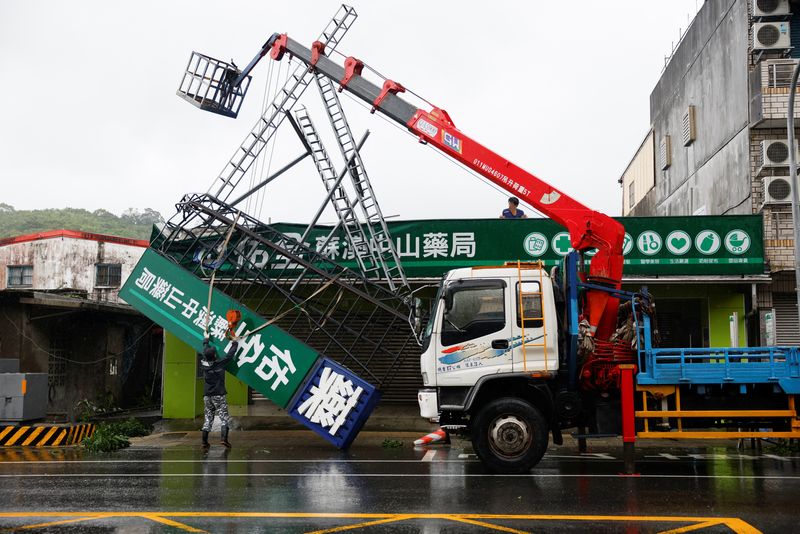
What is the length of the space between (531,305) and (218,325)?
657 centimetres

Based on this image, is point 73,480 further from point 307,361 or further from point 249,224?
point 249,224

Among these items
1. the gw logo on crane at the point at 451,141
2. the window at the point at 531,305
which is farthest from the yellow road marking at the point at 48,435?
the window at the point at 531,305

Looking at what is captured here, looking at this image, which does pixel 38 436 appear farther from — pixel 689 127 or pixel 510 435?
pixel 689 127

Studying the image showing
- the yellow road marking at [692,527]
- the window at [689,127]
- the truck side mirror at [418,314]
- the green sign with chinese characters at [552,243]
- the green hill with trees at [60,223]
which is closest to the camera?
the yellow road marking at [692,527]

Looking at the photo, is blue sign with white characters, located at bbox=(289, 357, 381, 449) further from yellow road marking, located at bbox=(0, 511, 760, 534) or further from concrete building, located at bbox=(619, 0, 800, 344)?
concrete building, located at bbox=(619, 0, 800, 344)

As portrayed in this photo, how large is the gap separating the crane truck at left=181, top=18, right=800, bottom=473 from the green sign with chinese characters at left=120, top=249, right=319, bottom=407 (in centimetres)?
374

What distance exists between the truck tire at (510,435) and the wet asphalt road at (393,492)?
0.26 meters

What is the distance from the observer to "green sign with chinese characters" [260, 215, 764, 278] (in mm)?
16406

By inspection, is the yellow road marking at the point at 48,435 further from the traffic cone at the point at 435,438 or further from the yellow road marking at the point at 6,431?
the traffic cone at the point at 435,438

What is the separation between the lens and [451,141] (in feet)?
43.4

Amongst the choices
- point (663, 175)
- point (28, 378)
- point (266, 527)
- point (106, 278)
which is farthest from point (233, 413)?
point (663, 175)

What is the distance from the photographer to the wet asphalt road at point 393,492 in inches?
273

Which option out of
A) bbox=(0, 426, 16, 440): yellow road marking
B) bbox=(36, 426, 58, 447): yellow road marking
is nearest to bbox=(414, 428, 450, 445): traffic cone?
bbox=(36, 426, 58, 447): yellow road marking

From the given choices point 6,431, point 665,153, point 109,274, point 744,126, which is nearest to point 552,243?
point 744,126
